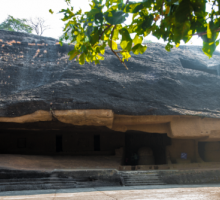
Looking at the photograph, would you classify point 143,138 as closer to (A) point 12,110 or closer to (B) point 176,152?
(B) point 176,152

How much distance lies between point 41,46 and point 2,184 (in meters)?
7.07

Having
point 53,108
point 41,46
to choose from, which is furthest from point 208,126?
point 41,46

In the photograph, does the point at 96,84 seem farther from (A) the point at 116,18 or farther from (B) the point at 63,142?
(A) the point at 116,18

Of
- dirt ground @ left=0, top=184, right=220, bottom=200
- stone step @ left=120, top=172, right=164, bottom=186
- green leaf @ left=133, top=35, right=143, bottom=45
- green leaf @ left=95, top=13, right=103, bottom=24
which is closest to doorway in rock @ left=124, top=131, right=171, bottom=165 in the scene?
stone step @ left=120, top=172, right=164, bottom=186

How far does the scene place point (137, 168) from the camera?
847 cm

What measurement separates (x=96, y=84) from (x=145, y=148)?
483 cm

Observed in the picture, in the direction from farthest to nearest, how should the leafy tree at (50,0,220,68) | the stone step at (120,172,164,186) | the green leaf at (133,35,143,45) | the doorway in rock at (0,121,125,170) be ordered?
the doorway in rock at (0,121,125,170) → the stone step at (120,172,164,186) → the green leaf at (133,35,143,45) → the leafy tree at (50,0,220,68)

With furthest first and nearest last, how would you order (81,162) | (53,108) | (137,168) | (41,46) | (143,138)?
(143,138)
(41,46)
(81,162)
(137,168)
(53,108)

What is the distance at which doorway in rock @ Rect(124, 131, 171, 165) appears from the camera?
11336 millimetres

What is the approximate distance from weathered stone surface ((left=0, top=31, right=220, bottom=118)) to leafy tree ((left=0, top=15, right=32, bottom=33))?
12.4 metres

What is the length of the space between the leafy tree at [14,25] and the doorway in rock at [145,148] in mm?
17003

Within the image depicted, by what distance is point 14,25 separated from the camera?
22406 mm

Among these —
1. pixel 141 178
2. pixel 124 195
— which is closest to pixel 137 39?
→ pixel 124 195

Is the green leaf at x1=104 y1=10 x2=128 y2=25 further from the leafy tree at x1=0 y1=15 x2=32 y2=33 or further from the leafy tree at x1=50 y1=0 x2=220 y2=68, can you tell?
the leafy tree at x1=0 y1=15 x2=32 y2=33
